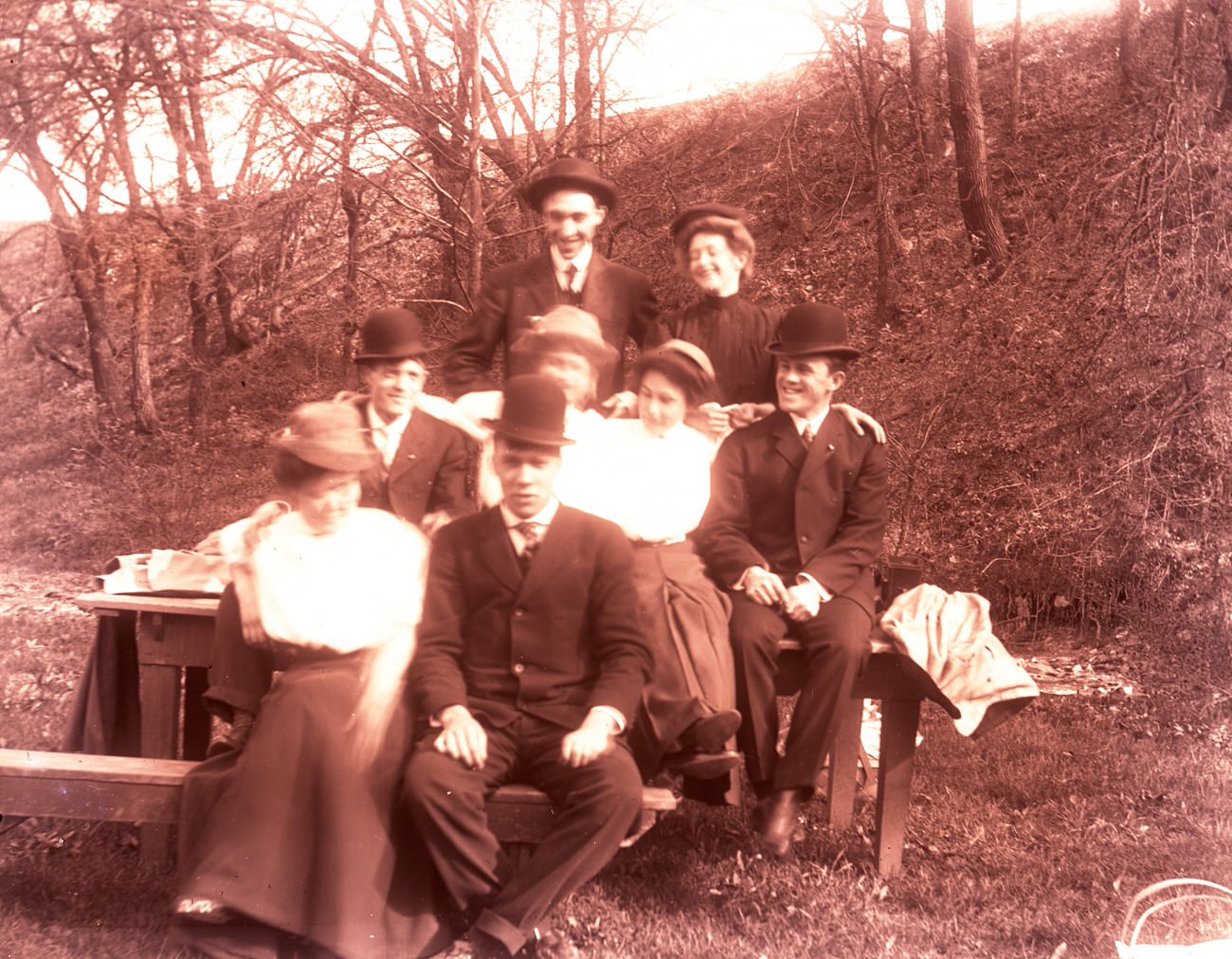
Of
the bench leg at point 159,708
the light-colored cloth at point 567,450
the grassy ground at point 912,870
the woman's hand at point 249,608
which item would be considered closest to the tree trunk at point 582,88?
the light-colored cloth at point 567,450

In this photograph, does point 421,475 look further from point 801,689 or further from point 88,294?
point 88,294

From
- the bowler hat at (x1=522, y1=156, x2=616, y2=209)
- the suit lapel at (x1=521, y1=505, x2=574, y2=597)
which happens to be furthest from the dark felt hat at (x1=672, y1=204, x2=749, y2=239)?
the suit lapel at (x1=521, y1=505, x2=574, y2=597)

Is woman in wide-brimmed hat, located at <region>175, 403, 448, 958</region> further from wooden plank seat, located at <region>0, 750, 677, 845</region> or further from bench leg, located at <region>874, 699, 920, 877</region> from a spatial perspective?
bench leg, located at <region>874, 699, 920, 877</region>

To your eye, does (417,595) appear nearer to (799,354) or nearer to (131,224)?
(799,354)

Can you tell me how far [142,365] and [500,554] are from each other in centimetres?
895

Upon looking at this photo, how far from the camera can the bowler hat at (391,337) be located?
4055mm

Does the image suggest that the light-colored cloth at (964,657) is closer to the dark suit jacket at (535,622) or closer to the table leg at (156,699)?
the dark suit jacket at (535,622)

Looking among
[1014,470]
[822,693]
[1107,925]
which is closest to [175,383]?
[1014,470]

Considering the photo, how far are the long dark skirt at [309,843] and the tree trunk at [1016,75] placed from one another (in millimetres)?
12071

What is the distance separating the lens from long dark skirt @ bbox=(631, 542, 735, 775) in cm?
355

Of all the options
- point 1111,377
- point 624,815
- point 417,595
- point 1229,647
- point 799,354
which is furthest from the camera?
point 1111,377

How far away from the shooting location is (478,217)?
24.2ft

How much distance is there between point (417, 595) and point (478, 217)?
4.39 m

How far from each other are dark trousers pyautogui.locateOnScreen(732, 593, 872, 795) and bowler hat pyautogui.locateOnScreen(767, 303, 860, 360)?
92 centimetres
